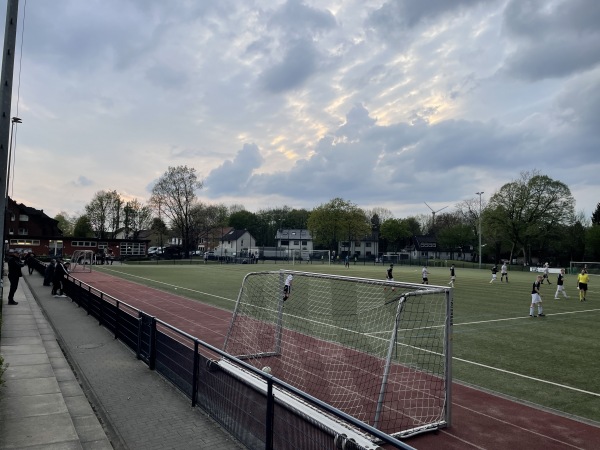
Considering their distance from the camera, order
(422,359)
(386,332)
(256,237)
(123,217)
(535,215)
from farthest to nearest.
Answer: (256,237), (123,217), (535,215), (386,332), (422,359)

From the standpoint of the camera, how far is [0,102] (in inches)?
322

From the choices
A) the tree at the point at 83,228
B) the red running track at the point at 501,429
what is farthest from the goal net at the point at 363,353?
the tree at the point at 83,228

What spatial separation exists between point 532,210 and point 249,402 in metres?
79.1

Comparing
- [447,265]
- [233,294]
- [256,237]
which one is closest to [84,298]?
[233,294]

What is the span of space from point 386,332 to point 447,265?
6491cm

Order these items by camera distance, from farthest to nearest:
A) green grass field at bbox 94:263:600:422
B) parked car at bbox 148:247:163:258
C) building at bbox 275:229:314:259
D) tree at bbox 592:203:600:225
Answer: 1. building at bbox 275:229:314:259
2. tree at bbox 592:203:600:225
3. parked car at bbox 148:247:163:258
4. green grass field at bbox 94:263:600:422

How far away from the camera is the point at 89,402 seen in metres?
7.52

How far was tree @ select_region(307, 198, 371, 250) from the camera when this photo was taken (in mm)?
97750

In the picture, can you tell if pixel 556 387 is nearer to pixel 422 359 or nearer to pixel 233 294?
pixel 422 359

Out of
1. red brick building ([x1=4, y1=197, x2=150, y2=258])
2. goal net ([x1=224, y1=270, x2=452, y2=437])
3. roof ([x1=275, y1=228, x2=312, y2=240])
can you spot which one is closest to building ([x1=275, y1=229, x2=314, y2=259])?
roof ([x1=275, y1=228, x2=312, y2=240])

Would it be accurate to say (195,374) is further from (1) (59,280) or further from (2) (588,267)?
(2) (588,267)

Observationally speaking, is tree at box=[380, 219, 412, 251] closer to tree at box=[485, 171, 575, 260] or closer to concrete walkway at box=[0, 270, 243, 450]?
tree at box=[485, 171, 575, 260]

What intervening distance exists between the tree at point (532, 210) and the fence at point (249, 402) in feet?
243

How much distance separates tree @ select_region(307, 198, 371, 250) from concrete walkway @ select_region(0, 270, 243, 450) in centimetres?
8653
